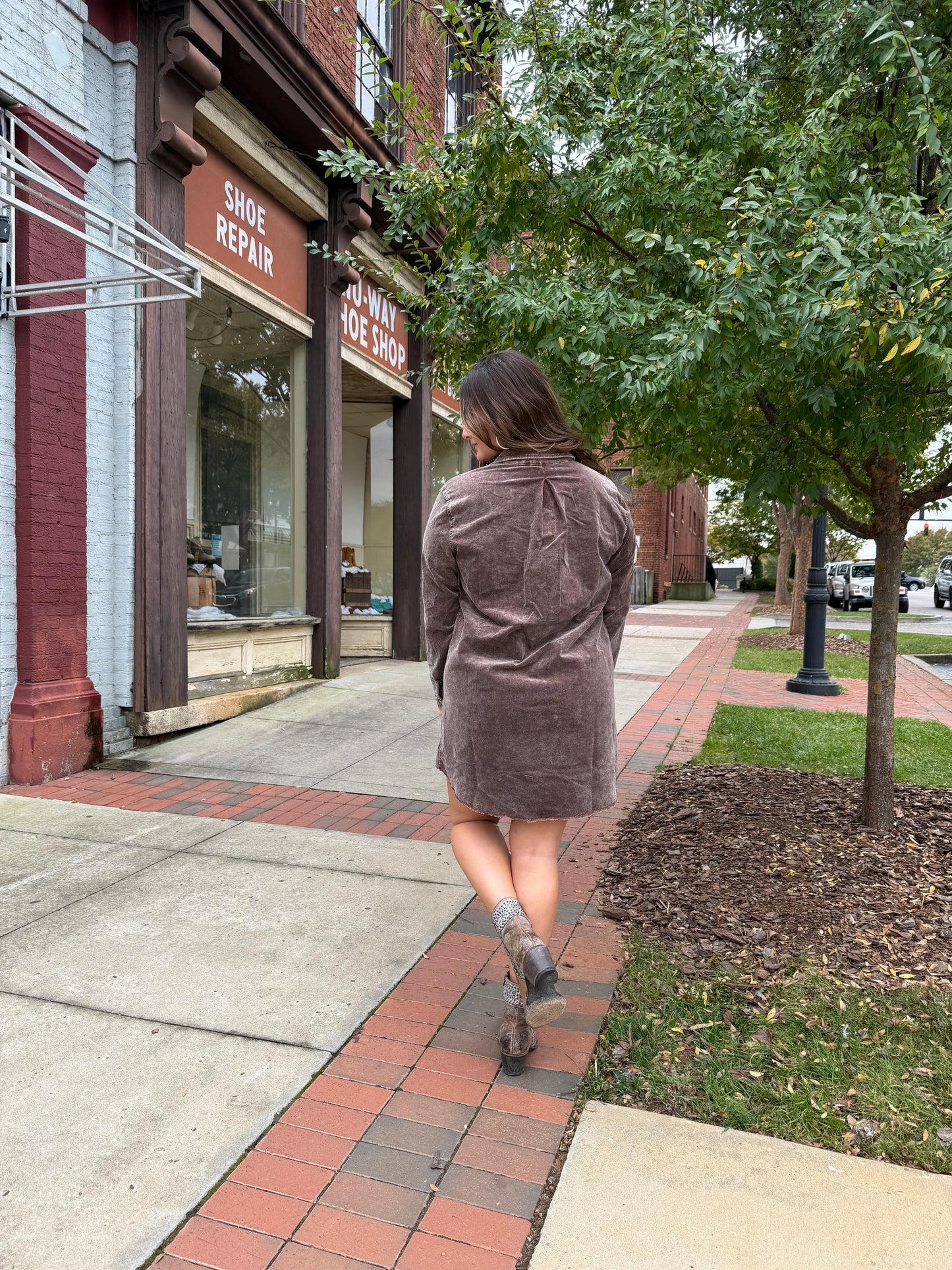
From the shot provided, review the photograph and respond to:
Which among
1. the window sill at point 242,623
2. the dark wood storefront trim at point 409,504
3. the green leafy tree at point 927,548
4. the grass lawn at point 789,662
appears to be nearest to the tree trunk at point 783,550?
the grass lawn at point 789,662

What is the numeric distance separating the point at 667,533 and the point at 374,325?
2485 centimetres

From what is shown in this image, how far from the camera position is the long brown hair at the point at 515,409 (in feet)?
8.13

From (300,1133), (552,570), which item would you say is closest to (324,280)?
(552,570)

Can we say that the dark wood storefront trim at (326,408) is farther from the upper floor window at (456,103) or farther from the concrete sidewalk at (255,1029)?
the upper floor window at (456,103)

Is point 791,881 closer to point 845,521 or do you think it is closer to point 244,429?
point 845,521

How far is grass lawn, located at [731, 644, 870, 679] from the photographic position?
1132 cm

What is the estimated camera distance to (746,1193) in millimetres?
2061

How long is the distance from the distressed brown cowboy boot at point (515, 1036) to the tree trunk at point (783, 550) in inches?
636

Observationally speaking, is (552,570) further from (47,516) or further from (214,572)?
(214,572)

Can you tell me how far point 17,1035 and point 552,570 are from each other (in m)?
2.07

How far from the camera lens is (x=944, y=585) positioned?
35156 mm

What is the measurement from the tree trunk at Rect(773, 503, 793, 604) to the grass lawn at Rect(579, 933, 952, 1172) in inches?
611

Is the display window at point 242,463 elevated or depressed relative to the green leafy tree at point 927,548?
depressed

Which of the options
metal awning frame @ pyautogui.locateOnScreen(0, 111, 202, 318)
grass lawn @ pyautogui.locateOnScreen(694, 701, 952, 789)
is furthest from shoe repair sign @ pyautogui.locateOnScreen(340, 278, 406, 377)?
grass lawn @ pyautogui.locateOnScreen(694, 701, 952, 789)
